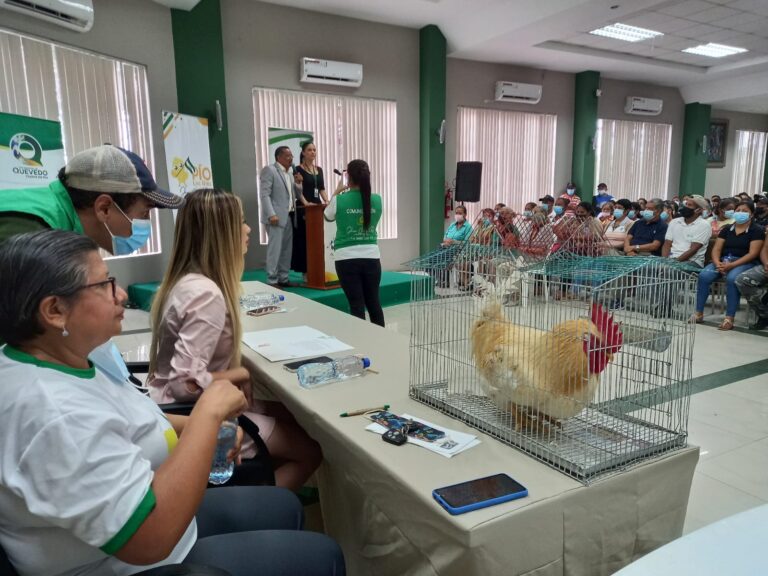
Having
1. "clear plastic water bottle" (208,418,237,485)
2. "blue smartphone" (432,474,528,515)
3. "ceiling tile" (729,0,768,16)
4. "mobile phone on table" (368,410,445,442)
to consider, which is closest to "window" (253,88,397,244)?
"ceiling tile" (729,0,768,16)

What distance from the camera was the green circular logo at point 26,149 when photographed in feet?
12.3

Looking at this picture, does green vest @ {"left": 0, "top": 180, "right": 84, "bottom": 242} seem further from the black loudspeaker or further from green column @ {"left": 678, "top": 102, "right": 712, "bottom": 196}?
green column @ {"left": 678, "top": 102, "right": 712, "bottom": 196}

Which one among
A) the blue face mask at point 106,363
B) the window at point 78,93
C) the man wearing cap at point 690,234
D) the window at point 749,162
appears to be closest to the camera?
the blue face mask at point 106,363

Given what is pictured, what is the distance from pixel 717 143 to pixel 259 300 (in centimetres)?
1263

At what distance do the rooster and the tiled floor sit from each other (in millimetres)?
1170

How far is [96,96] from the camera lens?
505 cm

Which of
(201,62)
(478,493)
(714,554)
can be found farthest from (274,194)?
(714,554)

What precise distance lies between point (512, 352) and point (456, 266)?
14.0 inches

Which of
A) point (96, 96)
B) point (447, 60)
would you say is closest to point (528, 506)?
point (96, 96)

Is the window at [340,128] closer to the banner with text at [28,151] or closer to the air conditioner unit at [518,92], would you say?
the air conditioner unit at [518,92]

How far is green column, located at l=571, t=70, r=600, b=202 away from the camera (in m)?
9.04

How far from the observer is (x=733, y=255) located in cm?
493

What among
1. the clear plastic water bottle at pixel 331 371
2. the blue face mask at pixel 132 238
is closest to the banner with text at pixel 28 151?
the blue face mask at pixel 132 238

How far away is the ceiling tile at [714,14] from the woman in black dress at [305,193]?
5.06 m
